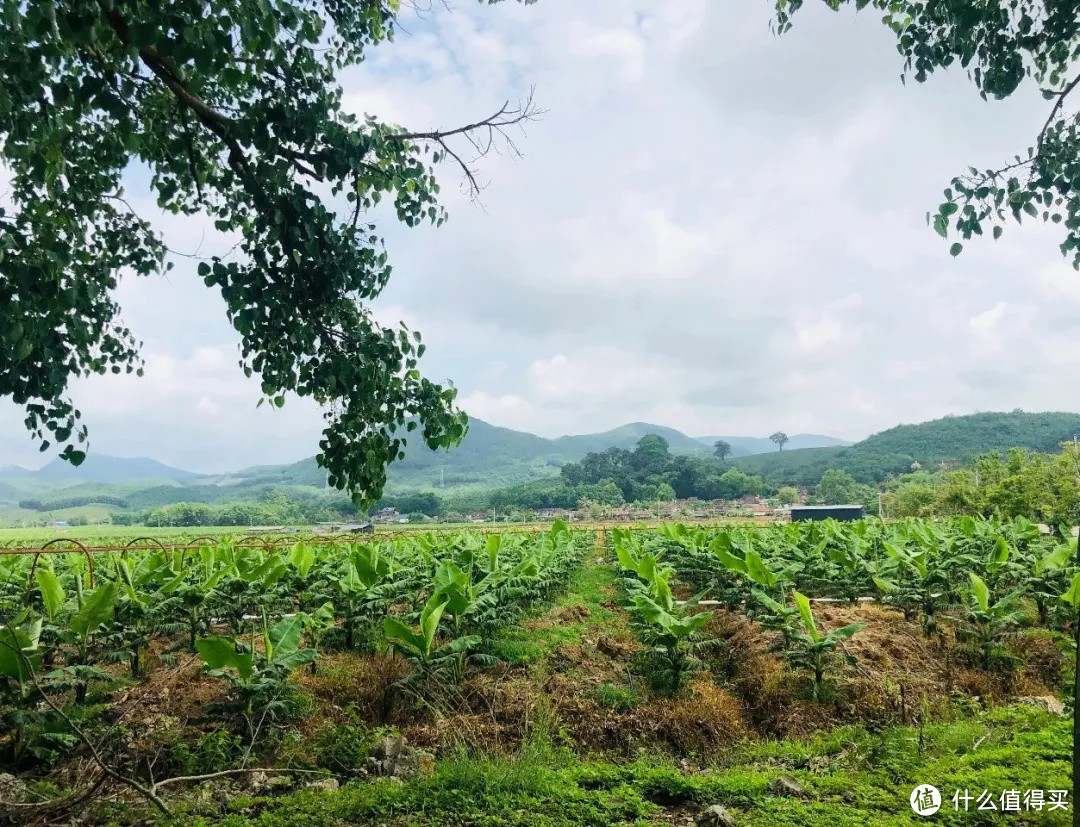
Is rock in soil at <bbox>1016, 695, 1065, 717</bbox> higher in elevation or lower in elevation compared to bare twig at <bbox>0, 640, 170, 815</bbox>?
lower

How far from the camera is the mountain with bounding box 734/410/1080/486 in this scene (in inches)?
3098

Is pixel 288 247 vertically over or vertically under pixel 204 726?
over

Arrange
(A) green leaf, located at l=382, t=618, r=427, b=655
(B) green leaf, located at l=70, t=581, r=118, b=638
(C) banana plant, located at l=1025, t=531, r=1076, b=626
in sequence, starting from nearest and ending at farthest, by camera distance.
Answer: (B) green leaf, located at l=70, t=581, r=118, b=638 < (A) green leaf, located at l=382, t=618, r=427, b=655 < (C) banana plant, located at l=1025, t=531, r=1076, b=626

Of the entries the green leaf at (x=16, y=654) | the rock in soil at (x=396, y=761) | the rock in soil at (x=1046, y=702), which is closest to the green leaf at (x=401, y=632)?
the rock in soil at (x=396, y=761)

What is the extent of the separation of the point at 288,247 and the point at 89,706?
4.10 meters

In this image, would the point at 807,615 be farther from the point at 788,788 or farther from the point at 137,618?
the point at 137,618

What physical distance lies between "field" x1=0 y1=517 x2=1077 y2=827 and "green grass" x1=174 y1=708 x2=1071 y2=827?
0.02m

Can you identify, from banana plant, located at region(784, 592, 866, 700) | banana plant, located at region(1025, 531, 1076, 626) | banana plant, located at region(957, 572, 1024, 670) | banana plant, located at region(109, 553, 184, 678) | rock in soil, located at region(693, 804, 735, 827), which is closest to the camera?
rock in soil, located at region(693, 804, 735, 827)

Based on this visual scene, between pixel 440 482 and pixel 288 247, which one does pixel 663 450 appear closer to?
pixel 440 482

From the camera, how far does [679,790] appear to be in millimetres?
4266

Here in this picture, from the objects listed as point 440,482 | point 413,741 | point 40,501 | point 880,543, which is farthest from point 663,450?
point 40,501

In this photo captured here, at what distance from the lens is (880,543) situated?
1317cm

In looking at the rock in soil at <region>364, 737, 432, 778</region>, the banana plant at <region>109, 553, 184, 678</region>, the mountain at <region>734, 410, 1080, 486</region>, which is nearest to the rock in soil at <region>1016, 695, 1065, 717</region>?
the rock in soil at <region>364, 737, 432, 778</region>

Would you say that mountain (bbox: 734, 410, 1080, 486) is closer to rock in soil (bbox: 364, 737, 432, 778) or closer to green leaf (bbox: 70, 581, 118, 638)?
rock in soil (bbox: 364, 737, 432, 778)
